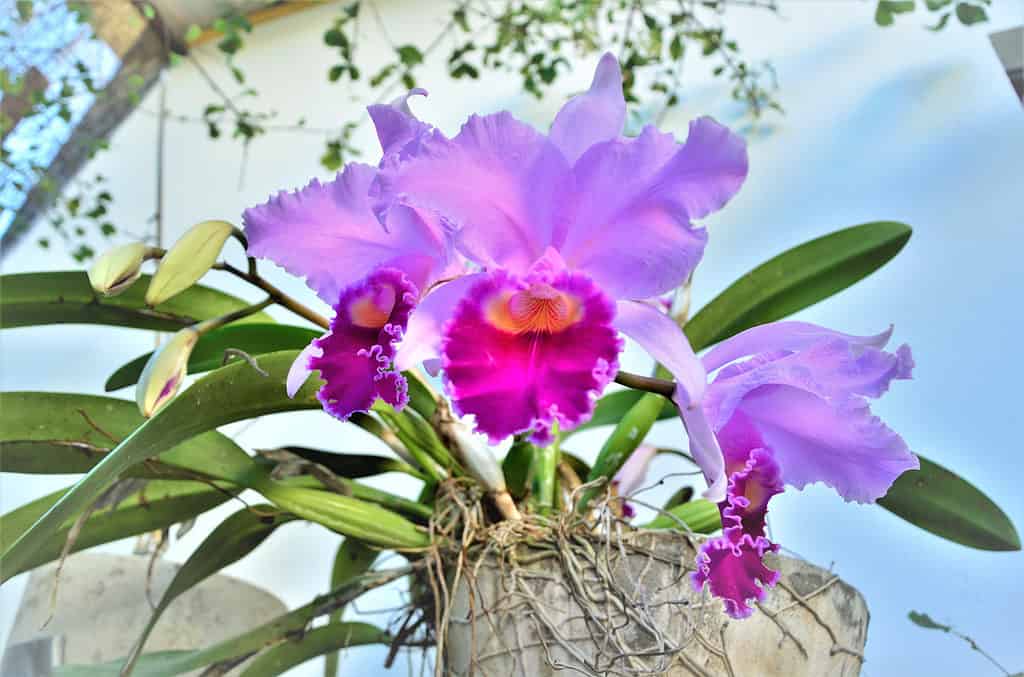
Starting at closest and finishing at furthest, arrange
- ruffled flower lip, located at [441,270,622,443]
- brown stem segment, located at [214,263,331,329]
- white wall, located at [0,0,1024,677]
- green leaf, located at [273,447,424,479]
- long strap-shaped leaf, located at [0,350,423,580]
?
ruffled flower lip, located at [441,270,622,443], long strap-shaped leaf, located at [0,350,423,580], brown stem segment, located at [214,263,331,329], green leaf, located at [273,447,424,479], white wall, located at [0,0,1024,677]

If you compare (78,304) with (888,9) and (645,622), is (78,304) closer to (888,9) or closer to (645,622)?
(645,622)

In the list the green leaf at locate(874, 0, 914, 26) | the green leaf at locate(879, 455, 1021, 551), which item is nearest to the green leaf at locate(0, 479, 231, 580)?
the green leaf at locate(879, 455, 1021, 551)

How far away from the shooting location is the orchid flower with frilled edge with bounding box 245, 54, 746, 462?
47cm

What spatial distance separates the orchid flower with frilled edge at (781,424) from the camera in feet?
1.80

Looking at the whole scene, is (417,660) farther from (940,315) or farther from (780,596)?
(940,315)

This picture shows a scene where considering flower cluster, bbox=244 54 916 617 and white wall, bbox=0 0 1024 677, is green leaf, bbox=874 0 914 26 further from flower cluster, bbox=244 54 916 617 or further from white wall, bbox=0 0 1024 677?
flower cluster, bbox=244 54 916 617

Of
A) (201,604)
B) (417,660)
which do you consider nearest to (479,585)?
(417,660)

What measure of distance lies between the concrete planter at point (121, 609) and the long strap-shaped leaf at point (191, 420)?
55 cm

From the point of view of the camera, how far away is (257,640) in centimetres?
89

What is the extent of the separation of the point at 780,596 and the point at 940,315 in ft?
2.13

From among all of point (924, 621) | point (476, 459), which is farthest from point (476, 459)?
point (924, 621)

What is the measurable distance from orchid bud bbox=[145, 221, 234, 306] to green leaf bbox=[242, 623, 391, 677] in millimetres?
426

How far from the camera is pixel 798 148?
1.41m

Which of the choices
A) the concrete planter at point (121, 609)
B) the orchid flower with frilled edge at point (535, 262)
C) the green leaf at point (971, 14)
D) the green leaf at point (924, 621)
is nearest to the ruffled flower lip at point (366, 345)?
the orchid flower with frilled edge at point (535, 262)
